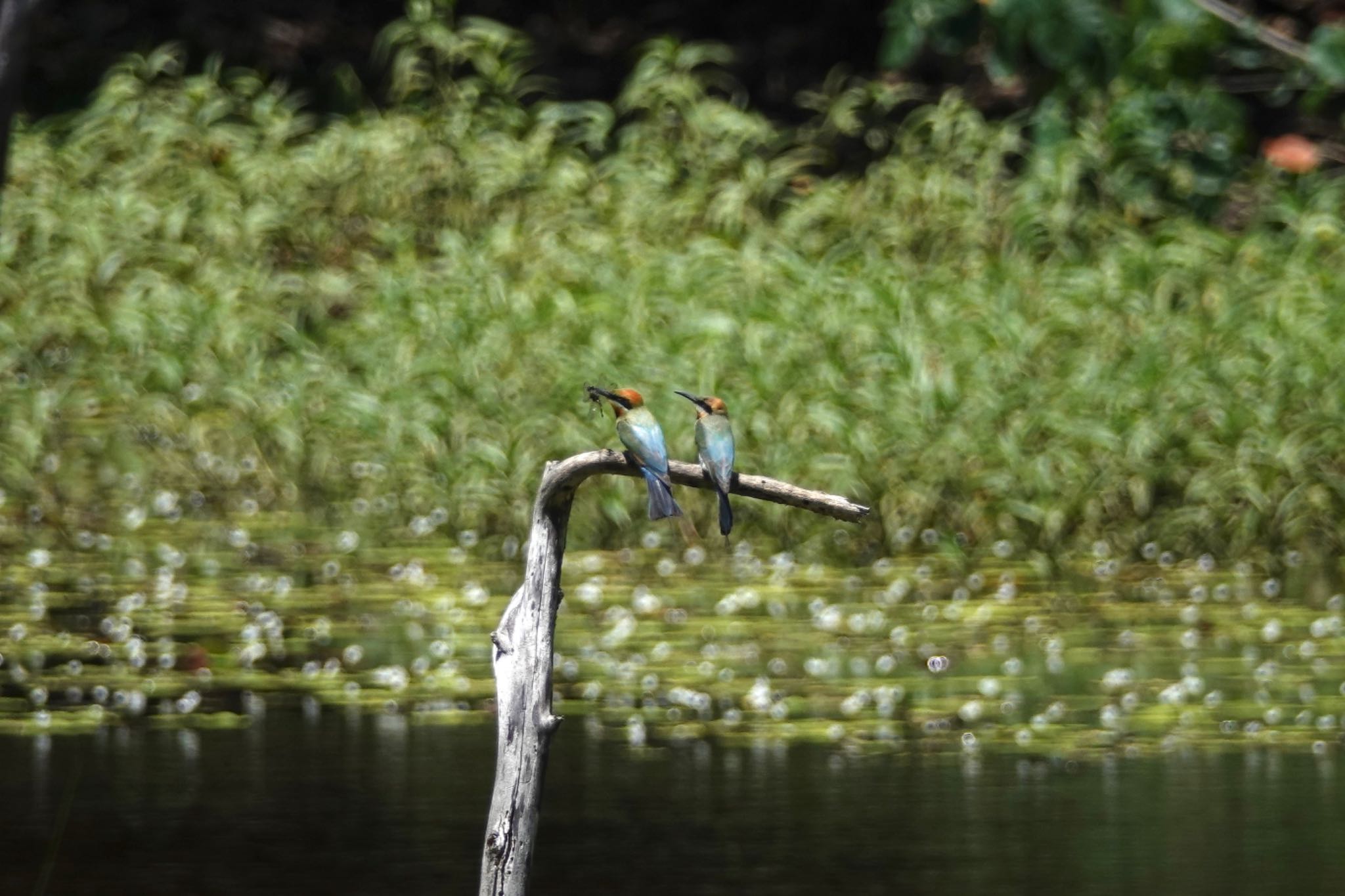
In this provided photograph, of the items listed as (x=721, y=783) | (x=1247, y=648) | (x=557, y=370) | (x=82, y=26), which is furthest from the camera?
(x=82, y=26)

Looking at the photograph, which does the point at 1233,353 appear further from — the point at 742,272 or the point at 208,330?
the point at 208,330

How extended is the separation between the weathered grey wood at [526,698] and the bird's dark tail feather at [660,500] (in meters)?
0.34

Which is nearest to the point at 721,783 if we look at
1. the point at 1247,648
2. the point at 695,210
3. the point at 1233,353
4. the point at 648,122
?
the point at 1247,648

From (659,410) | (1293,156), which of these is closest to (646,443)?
(659,410)

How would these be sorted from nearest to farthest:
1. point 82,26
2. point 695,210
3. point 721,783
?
point 721,783, point 695,210, point 82,26

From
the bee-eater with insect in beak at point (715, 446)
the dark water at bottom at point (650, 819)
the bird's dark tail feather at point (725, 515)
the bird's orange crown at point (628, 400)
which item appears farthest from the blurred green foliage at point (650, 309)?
the bird's orange crown at point (628, 400)

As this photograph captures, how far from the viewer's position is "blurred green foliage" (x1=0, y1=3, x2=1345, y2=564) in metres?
8.06

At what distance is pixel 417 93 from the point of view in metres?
11.2

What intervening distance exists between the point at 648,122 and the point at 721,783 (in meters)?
6.04

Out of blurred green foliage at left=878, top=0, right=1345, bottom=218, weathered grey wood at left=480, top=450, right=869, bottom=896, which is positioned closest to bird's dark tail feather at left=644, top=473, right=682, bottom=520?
weathered grey wood at left=480, top=450, right=869, bottom=896

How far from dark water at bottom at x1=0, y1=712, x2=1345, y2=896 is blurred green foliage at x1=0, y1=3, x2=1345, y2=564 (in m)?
2.35

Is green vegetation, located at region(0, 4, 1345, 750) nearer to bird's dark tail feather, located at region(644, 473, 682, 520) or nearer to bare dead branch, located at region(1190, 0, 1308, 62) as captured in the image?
bare dead branch, located at region(1190, 0, 1308, 62)

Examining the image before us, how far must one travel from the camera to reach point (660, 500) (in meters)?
4.27

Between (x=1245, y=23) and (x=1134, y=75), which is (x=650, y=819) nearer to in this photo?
(x=1245, y=23)
